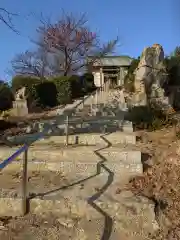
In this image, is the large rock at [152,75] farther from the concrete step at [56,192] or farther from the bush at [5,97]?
the concrete step at [56,192]

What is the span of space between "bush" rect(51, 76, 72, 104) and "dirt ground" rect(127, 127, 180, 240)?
1297 cm

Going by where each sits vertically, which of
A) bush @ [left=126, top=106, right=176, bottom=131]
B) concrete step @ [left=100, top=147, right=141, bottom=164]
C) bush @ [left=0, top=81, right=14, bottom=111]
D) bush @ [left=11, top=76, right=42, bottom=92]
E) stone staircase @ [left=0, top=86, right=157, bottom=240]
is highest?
bush @ [left=11, top=76, right=42, bottom=92]

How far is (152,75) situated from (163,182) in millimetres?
11856

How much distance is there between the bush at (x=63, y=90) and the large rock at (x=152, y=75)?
5059 millimetres

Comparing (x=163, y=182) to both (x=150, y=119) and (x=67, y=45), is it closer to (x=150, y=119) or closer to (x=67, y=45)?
(x=150, y=119)

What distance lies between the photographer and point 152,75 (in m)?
15.7

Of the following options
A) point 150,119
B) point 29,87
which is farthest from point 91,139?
point 29,87

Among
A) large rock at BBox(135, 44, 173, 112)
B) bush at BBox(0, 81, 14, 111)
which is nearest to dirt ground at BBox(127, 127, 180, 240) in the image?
large rock at BBox(135, 44, 173, 112)

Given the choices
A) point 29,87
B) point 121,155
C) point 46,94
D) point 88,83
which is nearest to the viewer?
point 121,155

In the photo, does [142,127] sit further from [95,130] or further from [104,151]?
[104,151]

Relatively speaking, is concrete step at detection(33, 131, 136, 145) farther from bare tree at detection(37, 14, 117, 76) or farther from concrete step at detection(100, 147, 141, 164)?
bare tree at detection(37, 14, 117, 76)

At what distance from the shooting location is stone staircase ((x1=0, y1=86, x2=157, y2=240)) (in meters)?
3.46

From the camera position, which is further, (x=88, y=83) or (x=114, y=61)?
(x=114, y=61)

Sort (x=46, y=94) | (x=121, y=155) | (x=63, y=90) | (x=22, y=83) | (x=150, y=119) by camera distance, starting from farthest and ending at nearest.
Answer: (x=63, y=90)
(x=46, y=94)
(x=22, y=83)
(x=150, y=119)
(x=121, y=155)
